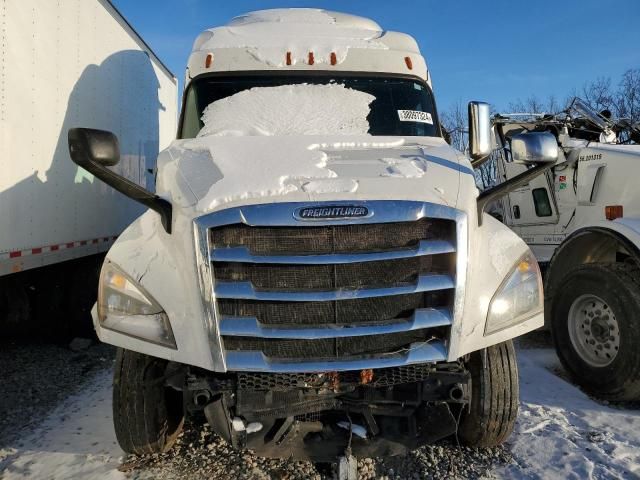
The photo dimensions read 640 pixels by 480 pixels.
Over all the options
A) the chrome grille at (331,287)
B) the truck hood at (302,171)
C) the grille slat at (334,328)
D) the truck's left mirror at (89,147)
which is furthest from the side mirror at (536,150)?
the truck's left mirror at (89,147)

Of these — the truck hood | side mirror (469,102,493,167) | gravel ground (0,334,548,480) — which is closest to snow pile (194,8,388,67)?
side mirror (469,102,493,167)

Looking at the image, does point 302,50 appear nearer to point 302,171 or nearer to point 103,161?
point 302,171

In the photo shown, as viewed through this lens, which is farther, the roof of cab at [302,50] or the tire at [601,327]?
the roof of cab at [302,50]

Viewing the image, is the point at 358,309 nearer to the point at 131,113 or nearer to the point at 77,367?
the point at 77,367

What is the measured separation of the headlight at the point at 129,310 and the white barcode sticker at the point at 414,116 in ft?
8.14

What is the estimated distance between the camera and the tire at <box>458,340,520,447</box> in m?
3.14

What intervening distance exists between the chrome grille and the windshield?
1383mm

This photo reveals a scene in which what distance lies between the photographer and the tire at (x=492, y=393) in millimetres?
3143

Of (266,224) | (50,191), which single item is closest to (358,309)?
(266,224)

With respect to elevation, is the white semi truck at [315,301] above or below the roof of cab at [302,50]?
below

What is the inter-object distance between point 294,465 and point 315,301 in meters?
1.27

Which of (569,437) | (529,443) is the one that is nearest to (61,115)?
(529,443)

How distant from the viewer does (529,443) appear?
136 inches

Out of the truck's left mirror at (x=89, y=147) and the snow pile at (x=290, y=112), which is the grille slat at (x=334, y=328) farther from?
the snow pile at (x=290, y=112)
